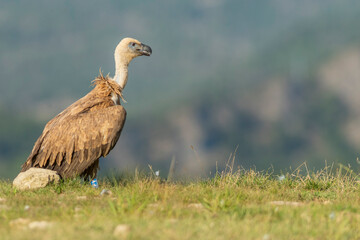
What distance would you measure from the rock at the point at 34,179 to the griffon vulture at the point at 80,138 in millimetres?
540

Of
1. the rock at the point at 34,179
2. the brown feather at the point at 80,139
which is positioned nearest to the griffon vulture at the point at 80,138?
the brown feather at the point at 80,139

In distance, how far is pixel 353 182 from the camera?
9.91 meters

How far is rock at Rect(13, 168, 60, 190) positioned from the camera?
9.23 meters

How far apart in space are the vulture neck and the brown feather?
105 cm

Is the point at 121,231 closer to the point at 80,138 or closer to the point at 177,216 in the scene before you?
the point at 177,216

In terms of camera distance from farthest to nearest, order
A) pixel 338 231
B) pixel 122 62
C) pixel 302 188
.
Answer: pixel 122 62 < pixel 302 188 < pixel 338 231

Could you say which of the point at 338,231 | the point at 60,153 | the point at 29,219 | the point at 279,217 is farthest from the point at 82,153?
the point at 338,231

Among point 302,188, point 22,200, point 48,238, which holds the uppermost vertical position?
point 48,238

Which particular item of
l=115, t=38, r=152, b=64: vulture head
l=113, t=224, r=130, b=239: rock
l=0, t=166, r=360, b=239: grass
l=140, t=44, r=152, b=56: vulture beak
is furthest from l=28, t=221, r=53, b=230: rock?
l=140, t=44, r=152, b=56: vulture beak

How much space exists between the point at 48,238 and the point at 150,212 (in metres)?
1.57

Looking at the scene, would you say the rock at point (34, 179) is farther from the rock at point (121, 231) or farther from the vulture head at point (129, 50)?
the rock at point (121, 231)

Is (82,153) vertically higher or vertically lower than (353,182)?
higher

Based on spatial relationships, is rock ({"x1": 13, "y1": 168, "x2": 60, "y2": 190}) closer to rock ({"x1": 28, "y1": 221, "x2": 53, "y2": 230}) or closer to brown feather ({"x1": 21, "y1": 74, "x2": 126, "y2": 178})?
brown feather ({"x1": 21, "y1": 74, "x2": 126, "y2": 178})

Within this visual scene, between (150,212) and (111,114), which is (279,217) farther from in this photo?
(111,114)
